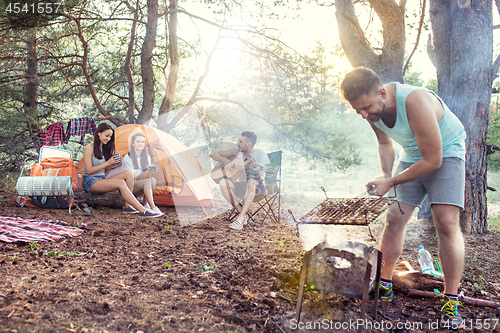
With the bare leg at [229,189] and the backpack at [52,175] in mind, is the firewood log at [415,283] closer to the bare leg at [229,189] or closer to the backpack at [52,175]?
the bare leg at [229,189]

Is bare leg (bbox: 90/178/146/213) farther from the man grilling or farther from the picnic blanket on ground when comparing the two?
the man grilling

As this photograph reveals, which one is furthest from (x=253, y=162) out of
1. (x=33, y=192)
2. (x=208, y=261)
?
(x=33, y=192)

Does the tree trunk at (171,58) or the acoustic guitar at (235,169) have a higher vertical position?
the tree trunk at (171,58)

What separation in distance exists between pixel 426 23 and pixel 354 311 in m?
6.07

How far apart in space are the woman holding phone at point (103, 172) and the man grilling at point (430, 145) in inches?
138

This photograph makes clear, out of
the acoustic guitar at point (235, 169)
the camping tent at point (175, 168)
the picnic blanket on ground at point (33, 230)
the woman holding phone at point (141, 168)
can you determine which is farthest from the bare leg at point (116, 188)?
the acoustic guitar at point (235, 169)

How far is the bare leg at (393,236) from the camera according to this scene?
2.03m

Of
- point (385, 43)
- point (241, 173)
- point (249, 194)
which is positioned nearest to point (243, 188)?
point (249, 194)

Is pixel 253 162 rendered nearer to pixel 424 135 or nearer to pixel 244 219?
pixel 244 219

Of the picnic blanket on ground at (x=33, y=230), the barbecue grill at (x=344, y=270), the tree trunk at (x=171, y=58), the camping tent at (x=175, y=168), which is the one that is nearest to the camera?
the barbecue grill at (x=344, y=270)

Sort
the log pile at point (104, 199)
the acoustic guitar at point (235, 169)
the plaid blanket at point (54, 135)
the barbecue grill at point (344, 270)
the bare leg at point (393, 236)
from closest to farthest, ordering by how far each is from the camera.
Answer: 1. the barbecue grill at point (344, 270)
2. the bare leg at point (393, 236)
3. the acoustic guitar at point (235, 169)
4. the log pile at point (104, 199)
5. the plaid blanket at point (54, 135)

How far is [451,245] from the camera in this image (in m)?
1.80

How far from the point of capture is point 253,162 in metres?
4.69

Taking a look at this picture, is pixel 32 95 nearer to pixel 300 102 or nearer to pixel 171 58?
pixel 171 58
